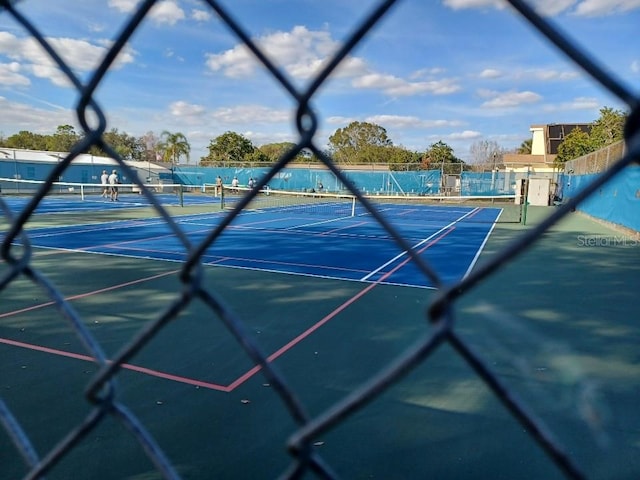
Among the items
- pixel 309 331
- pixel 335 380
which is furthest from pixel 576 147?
pixel 335 380

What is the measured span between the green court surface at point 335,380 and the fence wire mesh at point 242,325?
0.39 meters

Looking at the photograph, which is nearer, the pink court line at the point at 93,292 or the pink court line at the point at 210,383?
the pink court line at the point at 210,383

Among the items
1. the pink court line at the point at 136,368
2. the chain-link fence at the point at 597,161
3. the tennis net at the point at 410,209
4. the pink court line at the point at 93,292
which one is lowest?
the pink court line at the point at 136,368

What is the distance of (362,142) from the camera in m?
52.3

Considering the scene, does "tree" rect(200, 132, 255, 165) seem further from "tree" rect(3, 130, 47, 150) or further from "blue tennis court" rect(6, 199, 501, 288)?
"blue tennis court" rect(6, 199, 501, 288)

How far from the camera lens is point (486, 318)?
595 cm

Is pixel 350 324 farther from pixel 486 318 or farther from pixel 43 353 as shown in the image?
pixel 43 353

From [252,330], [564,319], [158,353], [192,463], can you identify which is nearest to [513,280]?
[564,319]

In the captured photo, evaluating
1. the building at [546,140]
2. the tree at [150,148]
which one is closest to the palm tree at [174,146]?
the tree at [150,148]

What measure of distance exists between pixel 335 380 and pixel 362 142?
164ft

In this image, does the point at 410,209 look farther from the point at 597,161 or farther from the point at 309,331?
the point at 309,331

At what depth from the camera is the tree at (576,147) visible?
29.4 meters

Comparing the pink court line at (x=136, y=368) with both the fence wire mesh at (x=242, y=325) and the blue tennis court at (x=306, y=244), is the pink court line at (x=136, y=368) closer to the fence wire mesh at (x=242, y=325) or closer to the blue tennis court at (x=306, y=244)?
the fence wire mesh at (x=242, y=325)

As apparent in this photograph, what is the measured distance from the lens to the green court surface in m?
2.99
